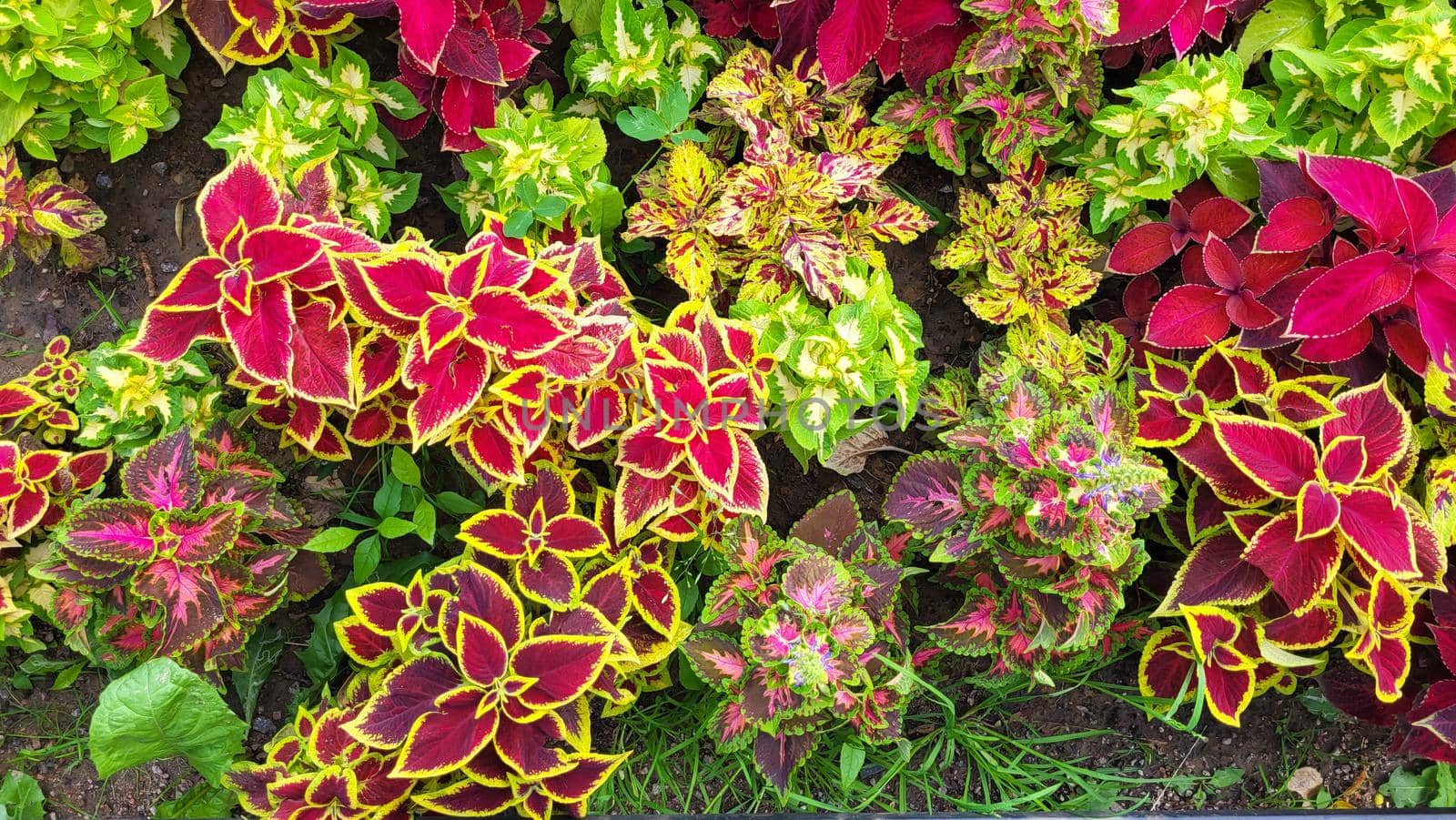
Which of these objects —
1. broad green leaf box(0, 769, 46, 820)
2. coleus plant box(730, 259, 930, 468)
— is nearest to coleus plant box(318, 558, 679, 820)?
coleus plant box(730, 259, 930, 468)

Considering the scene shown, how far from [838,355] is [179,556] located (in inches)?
46.9

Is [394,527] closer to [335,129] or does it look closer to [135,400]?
[135,400]

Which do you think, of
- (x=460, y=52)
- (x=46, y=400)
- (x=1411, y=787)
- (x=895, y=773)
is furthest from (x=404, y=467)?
(x=1411, y=787)

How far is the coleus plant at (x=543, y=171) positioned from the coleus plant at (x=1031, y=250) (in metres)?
0.73

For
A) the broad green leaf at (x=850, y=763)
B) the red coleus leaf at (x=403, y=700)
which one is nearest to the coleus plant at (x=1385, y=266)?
the broad green leaf at (x=850, y=763)

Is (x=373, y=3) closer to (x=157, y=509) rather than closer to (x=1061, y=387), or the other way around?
(x=157, y=509)

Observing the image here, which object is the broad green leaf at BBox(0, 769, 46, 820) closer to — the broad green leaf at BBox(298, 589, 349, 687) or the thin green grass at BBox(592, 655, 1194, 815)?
the broad green leaf at BBox(298, 589, 349, 687)

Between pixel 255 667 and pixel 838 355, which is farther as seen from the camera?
pixel 255 667

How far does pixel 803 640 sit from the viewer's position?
1744mm

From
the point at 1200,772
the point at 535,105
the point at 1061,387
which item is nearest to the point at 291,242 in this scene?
the point at 535,105

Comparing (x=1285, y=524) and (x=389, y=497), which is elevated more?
(x=1285, y=524)

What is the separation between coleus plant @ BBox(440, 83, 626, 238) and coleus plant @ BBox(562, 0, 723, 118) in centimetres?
9

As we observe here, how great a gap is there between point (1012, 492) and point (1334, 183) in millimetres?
780

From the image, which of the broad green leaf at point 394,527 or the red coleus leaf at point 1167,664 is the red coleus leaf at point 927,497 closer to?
the red coleus leaf at point 1167,664
